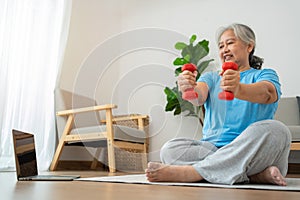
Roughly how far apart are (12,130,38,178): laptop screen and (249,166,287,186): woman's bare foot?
30.7 inches

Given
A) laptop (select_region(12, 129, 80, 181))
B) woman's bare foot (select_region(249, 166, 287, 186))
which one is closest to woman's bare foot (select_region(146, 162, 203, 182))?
woman's bare foot (select_region(249, 166, 287, 186))

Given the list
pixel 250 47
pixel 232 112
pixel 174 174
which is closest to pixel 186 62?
pixel 250 47

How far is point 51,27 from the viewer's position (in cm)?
268

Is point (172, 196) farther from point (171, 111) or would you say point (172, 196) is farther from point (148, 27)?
point (148, 27)

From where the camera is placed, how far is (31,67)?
2.52 meters

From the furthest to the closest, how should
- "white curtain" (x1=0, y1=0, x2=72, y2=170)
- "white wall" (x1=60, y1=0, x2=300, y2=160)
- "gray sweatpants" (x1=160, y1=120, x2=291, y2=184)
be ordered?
1. "white wall" (x1=60, y1=0, x2=300, y2=160)
2. "white curtain" (x1=0, y1=0, x2=72, y2=170)
3. "gray sweatpants" (x1=160, y1=120, x2=291, y2=184)

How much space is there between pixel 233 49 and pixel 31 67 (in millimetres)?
1582

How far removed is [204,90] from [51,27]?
1658 mm

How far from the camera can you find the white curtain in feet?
7.46

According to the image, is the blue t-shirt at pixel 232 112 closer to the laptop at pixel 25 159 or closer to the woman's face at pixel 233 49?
the woman's face at pixel 233 49

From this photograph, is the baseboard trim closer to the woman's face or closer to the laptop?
the woman's face

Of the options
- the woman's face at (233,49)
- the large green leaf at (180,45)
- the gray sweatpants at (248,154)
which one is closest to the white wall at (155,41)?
the large green leaf at (180,45)

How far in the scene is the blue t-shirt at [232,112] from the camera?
1259mm

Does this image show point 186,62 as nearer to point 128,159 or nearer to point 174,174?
point 128,159
